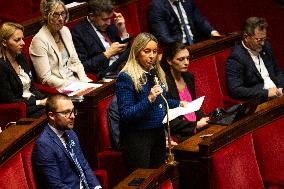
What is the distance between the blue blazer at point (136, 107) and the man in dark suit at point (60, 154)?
0.13m

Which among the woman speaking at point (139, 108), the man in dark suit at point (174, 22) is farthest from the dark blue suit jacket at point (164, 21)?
the woman speaking at point (139, 108)

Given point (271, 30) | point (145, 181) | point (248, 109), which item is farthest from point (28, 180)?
point (271, 30)

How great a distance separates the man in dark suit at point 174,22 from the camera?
6.27 ft

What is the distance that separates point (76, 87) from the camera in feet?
5.24

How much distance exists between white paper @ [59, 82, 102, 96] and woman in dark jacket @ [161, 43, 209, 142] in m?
0.19

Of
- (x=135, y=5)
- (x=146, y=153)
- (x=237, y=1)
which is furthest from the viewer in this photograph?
(x=237, y=1)

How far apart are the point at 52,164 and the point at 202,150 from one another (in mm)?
284

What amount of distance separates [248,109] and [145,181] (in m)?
0.38

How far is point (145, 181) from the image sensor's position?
3.45 ft

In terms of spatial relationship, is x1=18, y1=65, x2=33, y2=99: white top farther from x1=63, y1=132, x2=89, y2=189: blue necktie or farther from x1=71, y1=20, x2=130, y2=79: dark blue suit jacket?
x1=63, y1=132, x2=89, y2=189: blue necktie

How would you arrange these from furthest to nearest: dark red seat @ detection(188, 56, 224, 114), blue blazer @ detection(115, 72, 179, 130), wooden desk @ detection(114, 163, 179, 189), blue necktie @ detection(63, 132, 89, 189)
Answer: dark red seat @ detection(188, 56, 224, 114) → blue blazer @ detection(115, 72, 179, 130) → blue necktie @ detection(63, 132, 89, 189) → wooden desk @ detection(114, 163, 179, 189)

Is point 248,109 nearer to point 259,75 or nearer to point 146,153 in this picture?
point 146,153

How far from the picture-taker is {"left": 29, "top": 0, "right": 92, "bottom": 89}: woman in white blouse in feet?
5.31

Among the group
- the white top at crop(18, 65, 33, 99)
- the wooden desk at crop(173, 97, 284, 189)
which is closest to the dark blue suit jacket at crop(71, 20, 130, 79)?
the white top at crop(18, 65, 33, 99)
